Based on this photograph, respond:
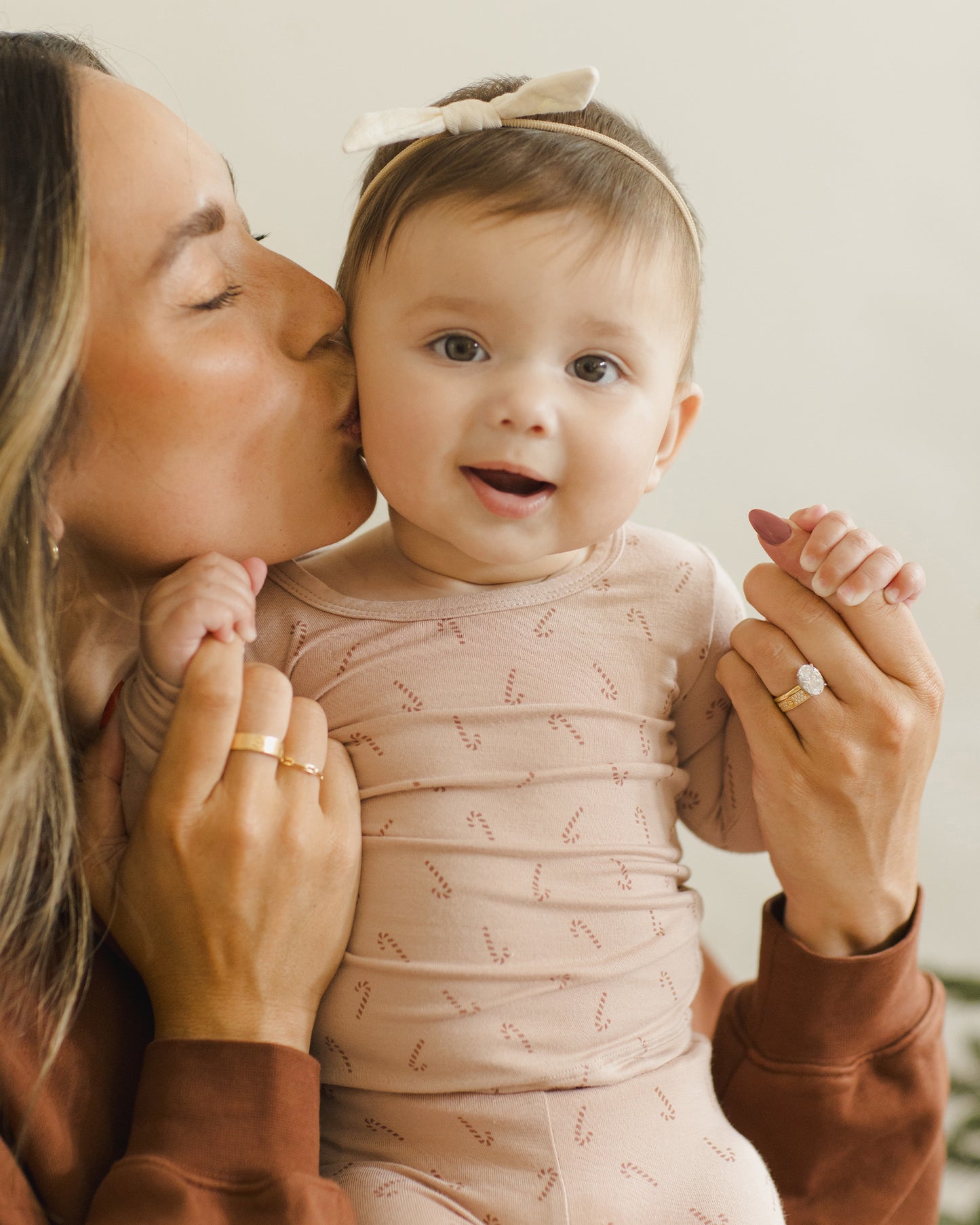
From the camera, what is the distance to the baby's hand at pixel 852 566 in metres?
1.07

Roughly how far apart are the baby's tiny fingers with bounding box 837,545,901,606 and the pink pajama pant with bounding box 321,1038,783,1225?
20.0 inches

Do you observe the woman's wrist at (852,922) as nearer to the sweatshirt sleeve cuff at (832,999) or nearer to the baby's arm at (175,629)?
the sweatshirt sleeve cuff at (832,999)

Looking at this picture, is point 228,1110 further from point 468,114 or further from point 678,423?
point 468,114

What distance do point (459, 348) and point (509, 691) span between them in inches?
13.2

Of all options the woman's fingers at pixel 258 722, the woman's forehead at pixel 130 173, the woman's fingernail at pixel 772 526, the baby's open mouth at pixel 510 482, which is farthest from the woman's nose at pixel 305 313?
the woman's fingernail at pixel 772 526

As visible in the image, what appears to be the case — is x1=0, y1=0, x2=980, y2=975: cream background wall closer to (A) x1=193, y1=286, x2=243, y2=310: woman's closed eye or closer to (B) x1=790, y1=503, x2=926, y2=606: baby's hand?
(A) x1=193, y1=286, x2=243, y2=310: woman's closed eye

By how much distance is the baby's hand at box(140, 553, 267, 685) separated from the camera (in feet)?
3.40

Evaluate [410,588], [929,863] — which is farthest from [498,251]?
[929,863]

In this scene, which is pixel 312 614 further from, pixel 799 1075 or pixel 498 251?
pixel 799 1075

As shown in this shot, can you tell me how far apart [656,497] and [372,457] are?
1.12 m

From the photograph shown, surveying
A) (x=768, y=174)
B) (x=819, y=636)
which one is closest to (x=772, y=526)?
(x=819, y=636)

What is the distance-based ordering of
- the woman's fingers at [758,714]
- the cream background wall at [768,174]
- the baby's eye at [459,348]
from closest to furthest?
1. the baby's eye at [459,348]
2. the woman's fingers at [758,714]
3. the cream background wall at [768,174]

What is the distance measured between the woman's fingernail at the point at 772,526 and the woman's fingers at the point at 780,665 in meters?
0.09

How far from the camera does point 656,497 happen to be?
2.12 m
